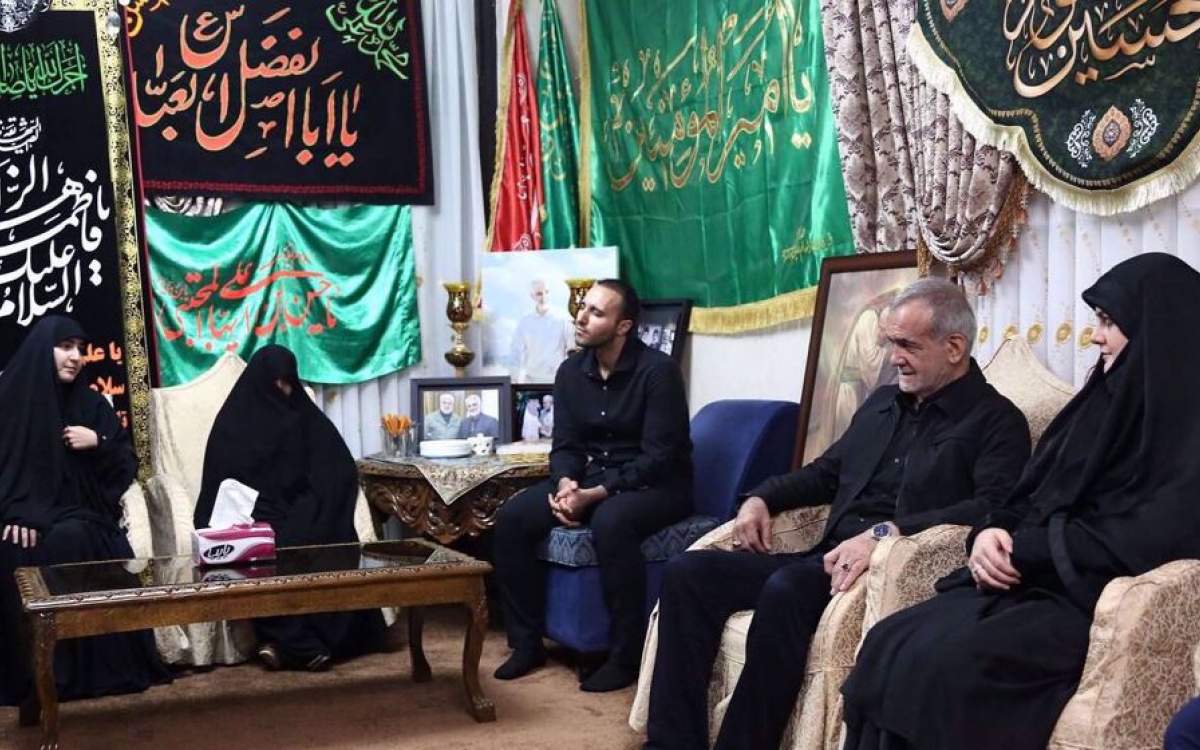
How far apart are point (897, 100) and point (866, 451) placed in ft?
3.70

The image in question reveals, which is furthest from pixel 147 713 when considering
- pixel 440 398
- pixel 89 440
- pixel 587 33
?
pixel 587 33

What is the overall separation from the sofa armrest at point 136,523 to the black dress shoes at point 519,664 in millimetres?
1205

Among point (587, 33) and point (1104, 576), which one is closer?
point (1104, 576)

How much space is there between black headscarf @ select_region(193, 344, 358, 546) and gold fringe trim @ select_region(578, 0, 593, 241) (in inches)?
66.0

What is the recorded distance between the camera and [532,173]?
5.98 metres

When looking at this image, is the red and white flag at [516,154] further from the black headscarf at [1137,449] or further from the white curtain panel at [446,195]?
the black headscarf at [1137,449]

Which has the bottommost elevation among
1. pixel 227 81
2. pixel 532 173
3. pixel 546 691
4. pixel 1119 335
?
pixel 546 691

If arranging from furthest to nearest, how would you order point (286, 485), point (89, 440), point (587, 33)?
point (587, 33) → point (286, 485) → point (89, 440)

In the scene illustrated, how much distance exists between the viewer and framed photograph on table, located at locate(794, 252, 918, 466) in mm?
4070

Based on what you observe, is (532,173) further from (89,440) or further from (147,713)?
(147,713)

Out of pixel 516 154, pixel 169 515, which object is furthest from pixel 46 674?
pixel 516 154

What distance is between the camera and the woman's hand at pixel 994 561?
265cm

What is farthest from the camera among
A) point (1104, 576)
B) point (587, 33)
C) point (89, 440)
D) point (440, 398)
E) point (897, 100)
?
point (587, 33)

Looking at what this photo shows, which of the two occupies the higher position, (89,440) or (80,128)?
(80,128)
